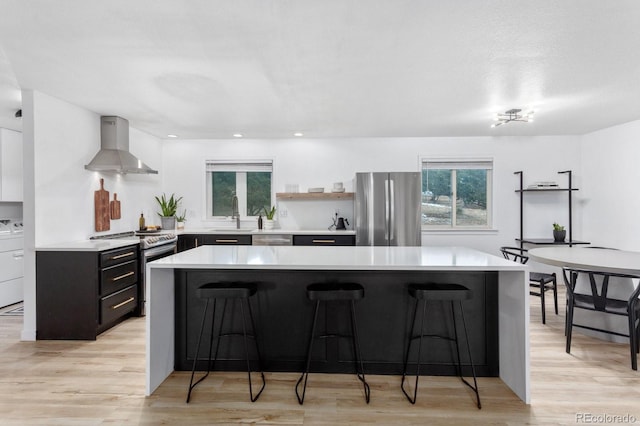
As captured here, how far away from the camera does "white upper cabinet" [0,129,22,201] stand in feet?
15.6

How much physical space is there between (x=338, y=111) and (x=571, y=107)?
260 cm

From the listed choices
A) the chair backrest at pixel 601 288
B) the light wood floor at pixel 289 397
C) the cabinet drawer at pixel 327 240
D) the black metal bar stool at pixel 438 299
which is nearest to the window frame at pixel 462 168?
the cabinet drawer at pixel 327 240

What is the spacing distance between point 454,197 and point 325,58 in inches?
152

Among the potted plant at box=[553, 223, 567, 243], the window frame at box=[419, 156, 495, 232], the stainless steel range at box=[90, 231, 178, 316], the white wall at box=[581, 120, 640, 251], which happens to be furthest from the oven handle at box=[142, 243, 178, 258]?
the white wall at box=[581, 120, 640, 251]

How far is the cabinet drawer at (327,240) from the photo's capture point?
5.05 meters

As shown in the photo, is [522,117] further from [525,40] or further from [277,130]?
[277,130]

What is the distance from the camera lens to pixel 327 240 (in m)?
5.05

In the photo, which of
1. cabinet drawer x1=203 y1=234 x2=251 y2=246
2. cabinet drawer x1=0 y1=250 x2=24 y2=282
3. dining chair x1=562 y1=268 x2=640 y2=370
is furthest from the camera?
cabinet drawer x1=203 y1=234 x2=251 y2=246

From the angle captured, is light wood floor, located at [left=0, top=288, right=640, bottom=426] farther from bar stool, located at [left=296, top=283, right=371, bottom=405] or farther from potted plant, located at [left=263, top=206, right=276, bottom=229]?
potted plant, located at [left=263, top=206, right=276, bottom=229]

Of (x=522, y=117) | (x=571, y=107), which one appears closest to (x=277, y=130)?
(x=522, y=117)

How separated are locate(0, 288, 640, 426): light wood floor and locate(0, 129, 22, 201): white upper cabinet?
289 cm

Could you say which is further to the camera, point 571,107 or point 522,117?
point 522,117

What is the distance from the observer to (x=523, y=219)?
18.2 ft

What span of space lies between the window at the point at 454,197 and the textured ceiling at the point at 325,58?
1447 millimetres
